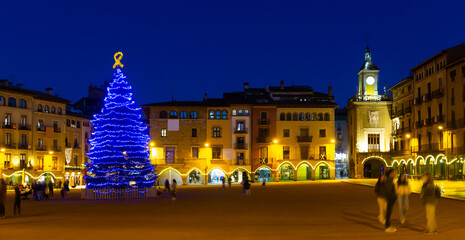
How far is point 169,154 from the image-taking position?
247ft

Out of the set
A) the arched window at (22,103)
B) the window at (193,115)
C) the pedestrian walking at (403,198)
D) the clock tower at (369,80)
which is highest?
the clock tower at (369,80)

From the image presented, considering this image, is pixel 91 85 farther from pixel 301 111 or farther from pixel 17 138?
pixel 301 111

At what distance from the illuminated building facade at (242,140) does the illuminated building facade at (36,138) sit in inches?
459

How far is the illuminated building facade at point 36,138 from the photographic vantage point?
67500 millimetres

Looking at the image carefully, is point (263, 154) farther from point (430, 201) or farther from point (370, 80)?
point (430, 201)

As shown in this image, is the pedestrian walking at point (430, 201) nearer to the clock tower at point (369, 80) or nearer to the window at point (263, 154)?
the window at point (263, 154)

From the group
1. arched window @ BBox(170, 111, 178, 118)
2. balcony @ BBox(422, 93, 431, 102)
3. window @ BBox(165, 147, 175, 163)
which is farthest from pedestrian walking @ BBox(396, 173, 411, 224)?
arched window @ BBox(170, 111, 178, 118)

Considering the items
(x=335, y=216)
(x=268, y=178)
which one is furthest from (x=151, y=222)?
(x=268, y=178)

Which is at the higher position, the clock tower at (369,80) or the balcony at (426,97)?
the clock tower at (369,80)

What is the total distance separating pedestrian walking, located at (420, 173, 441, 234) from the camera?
15570 mm

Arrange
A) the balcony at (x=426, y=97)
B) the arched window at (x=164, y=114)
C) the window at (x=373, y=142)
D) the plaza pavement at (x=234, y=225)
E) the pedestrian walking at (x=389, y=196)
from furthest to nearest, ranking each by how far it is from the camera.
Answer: the window at (x=373, y=142) → the arched window at (x=164, y=114) → the balcony at (x=426, y=97) → the pedestrian walking at (x=389, y=196) → the plaza pavement at (x=234, y=225)

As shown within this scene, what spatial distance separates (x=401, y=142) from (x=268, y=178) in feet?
61.0

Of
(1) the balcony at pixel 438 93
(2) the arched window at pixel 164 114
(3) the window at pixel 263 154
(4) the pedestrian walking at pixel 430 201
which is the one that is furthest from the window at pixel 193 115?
(4) the pedestrian walking at pixel 430 201

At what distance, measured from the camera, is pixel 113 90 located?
1556 inches
